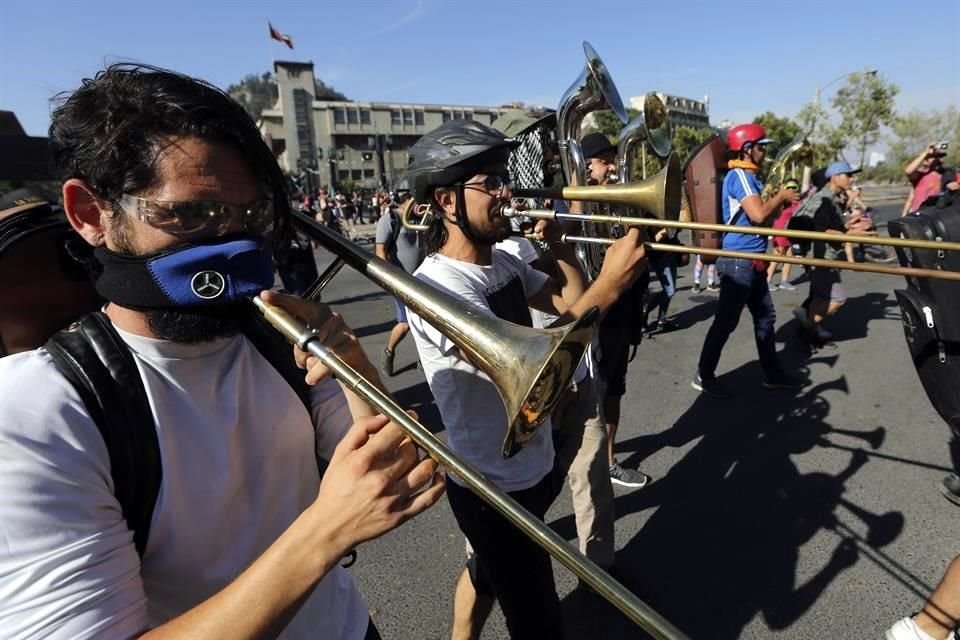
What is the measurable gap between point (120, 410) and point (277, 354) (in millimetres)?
375

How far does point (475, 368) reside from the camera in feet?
5.65

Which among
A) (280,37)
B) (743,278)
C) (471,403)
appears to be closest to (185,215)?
(471,403)

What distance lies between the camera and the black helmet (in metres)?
1.96

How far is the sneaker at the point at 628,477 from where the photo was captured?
3381mm

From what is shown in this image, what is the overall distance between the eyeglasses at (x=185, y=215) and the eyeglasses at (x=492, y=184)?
3.42 ft

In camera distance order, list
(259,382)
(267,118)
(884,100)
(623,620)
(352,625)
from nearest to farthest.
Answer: (259,382), (352,625), (623,620), (884,100), (267,118)

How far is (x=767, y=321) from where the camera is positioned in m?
4.62

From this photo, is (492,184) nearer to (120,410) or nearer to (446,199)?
(446,199)

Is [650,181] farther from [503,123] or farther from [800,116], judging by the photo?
[800,116]

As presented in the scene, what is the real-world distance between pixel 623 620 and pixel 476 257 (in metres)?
1.70

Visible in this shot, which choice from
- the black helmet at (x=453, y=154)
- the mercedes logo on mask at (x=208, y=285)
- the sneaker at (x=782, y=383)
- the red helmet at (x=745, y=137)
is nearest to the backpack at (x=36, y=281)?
the mercedes logo on mask at (x=208, y=285)

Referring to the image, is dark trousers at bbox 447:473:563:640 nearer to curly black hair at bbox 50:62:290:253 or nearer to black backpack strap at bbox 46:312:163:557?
black backpack strap at bbox 46:312:163:557

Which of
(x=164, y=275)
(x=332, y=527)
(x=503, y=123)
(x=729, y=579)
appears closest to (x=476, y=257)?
(x=164, y=275)

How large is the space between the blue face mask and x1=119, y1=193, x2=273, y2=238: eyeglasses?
0.03m
